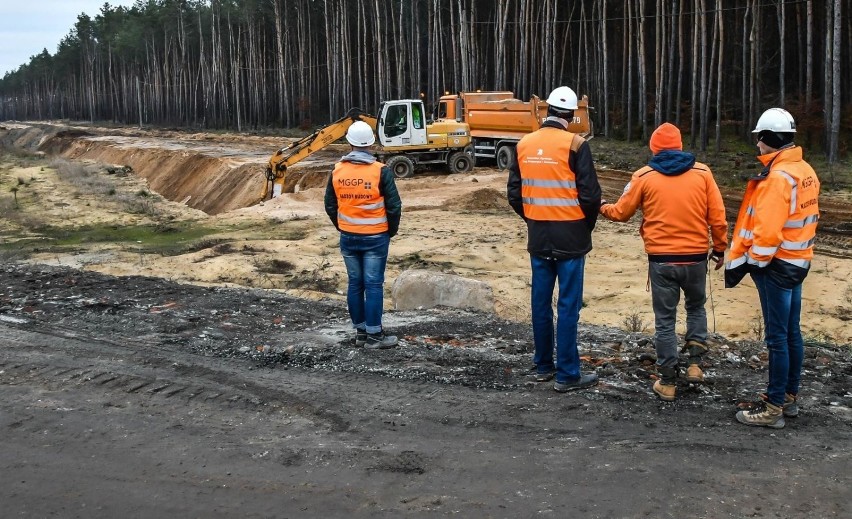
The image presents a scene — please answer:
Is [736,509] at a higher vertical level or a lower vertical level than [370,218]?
lower

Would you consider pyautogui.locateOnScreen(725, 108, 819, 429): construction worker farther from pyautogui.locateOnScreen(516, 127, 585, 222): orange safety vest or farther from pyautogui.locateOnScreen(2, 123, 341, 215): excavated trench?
pyautogui.locateOnScreen(2, 123, 341, 215): excavated trench

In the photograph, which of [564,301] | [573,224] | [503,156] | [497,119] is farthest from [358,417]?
[497,119]

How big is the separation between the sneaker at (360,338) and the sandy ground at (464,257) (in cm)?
301

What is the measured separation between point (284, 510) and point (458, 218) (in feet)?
47.2

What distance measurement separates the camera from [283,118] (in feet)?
194

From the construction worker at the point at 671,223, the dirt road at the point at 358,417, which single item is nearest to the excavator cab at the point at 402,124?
the dirt road at the point at 358,417

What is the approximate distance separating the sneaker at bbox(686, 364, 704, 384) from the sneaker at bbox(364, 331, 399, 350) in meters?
2.33

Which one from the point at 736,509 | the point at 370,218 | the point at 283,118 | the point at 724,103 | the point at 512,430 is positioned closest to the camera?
the point at 736,509

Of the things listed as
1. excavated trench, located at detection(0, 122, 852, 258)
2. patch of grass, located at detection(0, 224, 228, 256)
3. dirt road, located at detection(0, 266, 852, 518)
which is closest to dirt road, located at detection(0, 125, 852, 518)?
dirt road, located at detection(0, 266, 852, 518)

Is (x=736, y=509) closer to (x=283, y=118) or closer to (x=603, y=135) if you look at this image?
(x=603, y=135)

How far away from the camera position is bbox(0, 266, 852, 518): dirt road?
13.2ft

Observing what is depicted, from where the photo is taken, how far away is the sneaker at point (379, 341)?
670 cm

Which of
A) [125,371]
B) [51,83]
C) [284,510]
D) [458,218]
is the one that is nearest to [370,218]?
[125,371]

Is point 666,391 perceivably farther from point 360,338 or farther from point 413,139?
point 413,139
